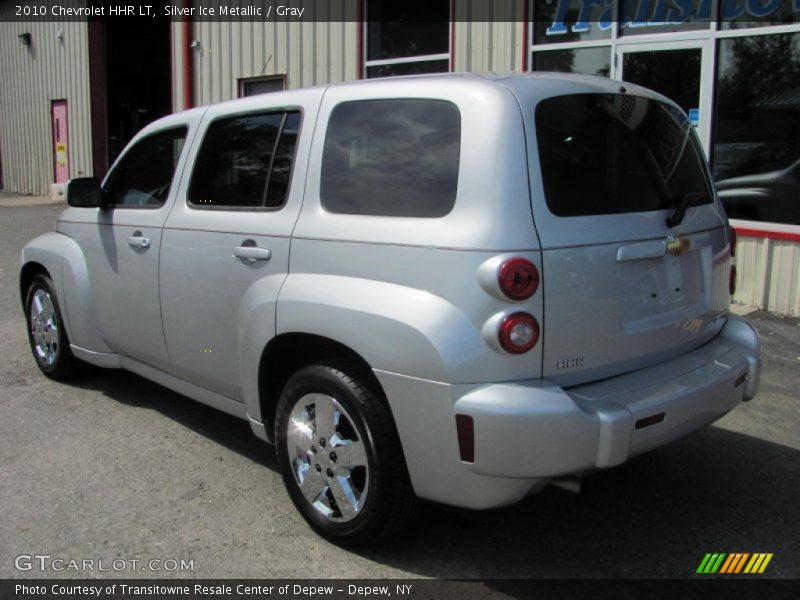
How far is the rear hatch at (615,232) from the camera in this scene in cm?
289

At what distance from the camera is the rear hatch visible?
2891 millimetres

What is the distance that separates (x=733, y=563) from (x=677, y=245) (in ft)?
4.24

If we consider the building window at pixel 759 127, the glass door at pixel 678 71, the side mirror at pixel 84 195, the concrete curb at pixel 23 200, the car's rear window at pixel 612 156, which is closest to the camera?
the car's rear window at pixel 612 156

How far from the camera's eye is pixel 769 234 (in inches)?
286

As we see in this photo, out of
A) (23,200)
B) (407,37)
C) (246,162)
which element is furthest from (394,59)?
(23,200)

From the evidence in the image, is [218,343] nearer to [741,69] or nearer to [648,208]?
[648,208]

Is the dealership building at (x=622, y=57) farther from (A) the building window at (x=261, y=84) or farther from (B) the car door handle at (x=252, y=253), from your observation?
(B) the car door handle at (x=252, y=253)

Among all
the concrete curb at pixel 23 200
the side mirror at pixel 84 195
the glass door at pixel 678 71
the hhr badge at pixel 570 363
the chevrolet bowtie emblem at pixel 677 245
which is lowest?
the concrete curb at pixel 23 200

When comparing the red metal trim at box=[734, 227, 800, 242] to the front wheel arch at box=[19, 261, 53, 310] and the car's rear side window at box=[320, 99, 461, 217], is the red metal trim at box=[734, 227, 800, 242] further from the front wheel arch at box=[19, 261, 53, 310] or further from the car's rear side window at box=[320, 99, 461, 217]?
the front wheel arch at box=[19, 261, 53, 310]

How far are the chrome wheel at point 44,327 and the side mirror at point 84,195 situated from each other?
888mm

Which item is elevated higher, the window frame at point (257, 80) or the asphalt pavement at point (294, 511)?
the window frame at point (257, 80)

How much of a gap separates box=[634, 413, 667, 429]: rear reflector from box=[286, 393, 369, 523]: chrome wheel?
1016 mm

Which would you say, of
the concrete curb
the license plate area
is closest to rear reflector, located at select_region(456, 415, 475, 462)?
the license plate area

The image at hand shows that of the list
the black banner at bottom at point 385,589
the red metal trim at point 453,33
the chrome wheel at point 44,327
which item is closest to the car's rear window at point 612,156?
the black banner at bottom at point 385,589
